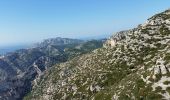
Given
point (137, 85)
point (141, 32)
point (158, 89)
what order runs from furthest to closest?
1. point (141, 32)
2. point (137, 85)
3. point (158, 89)

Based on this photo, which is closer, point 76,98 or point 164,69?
point 164,69

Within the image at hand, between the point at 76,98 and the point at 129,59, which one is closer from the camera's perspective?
the point at 129,59

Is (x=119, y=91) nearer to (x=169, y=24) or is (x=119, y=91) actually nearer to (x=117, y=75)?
(x=117, y=75)

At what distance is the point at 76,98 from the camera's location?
188500 millimetres

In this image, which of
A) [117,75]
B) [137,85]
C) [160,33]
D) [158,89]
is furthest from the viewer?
[160,33]

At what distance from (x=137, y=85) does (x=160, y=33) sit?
80517 millimetres

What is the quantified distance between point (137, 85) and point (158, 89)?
1419cm

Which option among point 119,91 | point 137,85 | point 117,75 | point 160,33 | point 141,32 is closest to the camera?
point 137,85

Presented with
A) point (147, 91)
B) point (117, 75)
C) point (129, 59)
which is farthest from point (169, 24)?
point (147, 91)

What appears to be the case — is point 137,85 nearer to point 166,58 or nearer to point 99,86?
point 166,58

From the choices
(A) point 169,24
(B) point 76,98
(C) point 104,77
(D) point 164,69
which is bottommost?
(B) point 76,98

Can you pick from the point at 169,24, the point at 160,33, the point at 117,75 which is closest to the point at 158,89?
the point at 117,75

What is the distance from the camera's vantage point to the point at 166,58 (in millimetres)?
112562

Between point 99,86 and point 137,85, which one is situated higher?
point 137,85
